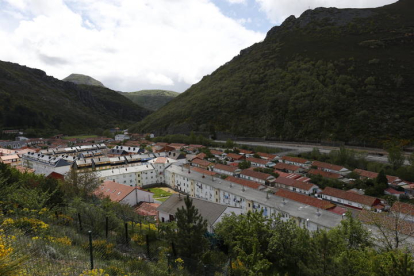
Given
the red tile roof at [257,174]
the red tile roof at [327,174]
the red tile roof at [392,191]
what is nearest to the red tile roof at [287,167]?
the red tile roof at [327,174]

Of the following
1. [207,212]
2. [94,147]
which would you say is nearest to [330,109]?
[207,212]

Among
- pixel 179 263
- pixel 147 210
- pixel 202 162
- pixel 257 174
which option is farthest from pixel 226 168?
pixel 179 263

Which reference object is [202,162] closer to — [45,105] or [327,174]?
[327,174]

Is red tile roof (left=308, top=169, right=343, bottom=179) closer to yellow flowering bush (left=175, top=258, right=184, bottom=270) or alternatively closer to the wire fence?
the wire fence

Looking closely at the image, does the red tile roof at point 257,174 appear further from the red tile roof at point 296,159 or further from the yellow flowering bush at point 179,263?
the yellow flowering bush at point 179,263

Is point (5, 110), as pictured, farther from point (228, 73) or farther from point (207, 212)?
point (207, 212)

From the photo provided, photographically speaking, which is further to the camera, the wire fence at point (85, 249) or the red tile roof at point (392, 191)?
the red tile roof at point (392, 191)
